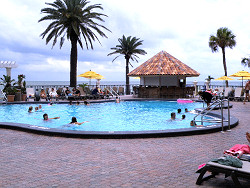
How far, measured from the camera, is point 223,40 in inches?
1542

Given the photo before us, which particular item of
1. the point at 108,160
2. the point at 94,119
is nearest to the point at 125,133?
the point at 108,160

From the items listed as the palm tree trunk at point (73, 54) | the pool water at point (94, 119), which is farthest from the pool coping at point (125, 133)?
the palm tree trunk at point (73, 54)

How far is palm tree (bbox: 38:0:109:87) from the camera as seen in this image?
24.6 metres

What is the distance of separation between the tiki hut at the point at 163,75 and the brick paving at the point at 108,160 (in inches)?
651

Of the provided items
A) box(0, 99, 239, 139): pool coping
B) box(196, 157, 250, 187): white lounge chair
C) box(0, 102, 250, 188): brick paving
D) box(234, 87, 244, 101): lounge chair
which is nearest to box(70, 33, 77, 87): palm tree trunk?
box(234, 87, 244, 101): lounge chair

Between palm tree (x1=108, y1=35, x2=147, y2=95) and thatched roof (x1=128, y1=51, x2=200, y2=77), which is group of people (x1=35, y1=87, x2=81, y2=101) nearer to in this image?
thatched roof (x1=128, y1=51, x2=200, y2=77)

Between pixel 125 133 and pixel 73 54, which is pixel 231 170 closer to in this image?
pixel 125 133

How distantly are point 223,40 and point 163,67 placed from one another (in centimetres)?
1779

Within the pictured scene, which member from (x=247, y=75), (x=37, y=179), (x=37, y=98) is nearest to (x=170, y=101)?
(x=247, y=75)

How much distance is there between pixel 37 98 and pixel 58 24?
7.66m

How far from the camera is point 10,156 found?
5.71m

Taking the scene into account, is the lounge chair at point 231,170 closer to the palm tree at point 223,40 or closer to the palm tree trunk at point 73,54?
the palm tree trunk at point 73,54

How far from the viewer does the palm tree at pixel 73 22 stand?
967 inches

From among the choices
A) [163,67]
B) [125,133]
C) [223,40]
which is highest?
[223,40]
